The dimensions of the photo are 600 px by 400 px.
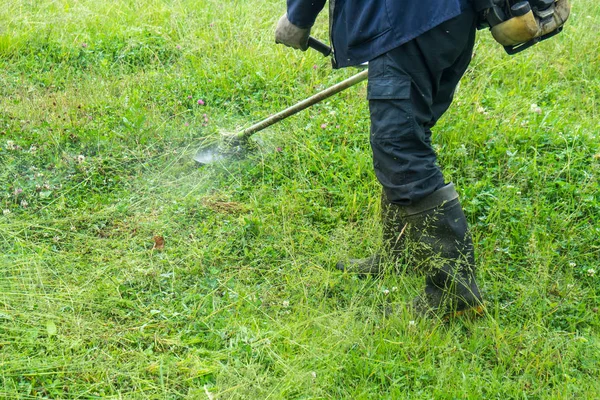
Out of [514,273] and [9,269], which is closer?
[9,269]

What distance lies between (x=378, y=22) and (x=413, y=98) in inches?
13.8

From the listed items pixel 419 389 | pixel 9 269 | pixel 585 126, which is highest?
pixel 9 269

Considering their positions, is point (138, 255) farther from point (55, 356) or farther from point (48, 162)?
point (48, 162)

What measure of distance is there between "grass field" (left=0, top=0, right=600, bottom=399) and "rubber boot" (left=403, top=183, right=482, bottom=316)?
112 mm

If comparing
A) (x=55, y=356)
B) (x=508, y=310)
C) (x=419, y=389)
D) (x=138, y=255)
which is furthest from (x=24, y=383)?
(x=508, y=310)

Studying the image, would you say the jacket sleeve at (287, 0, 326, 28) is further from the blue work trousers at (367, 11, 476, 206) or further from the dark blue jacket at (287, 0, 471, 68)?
the blue work trousers at (367, 11, 476, 206)

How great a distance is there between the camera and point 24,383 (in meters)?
2.71

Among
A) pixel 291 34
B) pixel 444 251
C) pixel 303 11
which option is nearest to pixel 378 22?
pixel 303 11

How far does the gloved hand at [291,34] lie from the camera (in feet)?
10.7

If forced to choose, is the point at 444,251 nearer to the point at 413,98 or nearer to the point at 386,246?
the point at 386,246

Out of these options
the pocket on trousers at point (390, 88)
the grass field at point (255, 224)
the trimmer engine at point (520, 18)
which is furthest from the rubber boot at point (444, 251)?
the trimmer engine at point (520, 18)

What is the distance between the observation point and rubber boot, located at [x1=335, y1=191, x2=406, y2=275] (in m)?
3.21

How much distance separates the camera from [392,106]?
9.29ft

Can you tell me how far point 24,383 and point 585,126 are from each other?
12.0 feet
